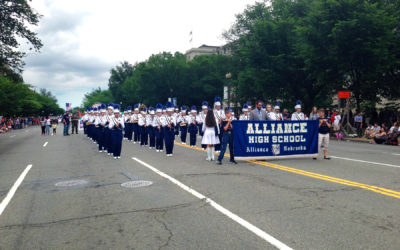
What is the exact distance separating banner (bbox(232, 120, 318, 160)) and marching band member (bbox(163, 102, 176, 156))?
10.9 feet

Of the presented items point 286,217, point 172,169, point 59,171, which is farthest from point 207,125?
point 286,217

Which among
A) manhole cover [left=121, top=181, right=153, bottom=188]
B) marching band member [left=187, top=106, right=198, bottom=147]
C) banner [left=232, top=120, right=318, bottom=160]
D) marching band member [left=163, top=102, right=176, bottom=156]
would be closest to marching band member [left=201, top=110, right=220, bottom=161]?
banner [left=232, top=120, right=318, bottom=160]

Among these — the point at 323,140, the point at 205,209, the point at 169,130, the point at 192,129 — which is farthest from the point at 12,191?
the point at 192,129

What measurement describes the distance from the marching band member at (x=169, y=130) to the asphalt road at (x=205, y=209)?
378 cm

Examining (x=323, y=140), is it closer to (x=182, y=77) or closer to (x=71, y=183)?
(x=71, y=183)

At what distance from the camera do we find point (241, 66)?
45.5 metres

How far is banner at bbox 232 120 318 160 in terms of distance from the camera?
11.9 m

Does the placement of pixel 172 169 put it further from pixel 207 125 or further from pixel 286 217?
pixel 286 217

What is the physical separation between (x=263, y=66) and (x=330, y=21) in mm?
10781

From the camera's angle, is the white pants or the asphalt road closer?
the asphalt road

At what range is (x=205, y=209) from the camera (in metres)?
5.85

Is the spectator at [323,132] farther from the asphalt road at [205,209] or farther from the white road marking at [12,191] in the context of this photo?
the white road marking at [12,191]

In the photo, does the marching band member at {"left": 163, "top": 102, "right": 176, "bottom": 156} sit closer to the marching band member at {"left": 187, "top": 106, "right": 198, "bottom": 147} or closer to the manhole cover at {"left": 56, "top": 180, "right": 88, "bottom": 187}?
the marching band member at {"left": 187, "top": 106, "right": 198, "bottom": 147}

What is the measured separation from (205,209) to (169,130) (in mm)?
8890
